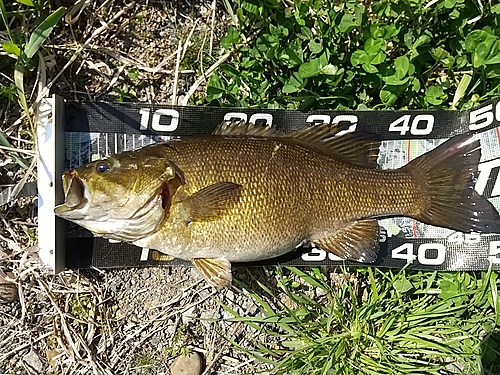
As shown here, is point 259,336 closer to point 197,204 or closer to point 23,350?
point 197,204

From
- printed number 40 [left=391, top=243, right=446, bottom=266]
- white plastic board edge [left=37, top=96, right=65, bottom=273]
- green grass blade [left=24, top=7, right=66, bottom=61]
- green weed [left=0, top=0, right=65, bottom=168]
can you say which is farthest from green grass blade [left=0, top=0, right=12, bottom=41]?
printed number 40 [left=391, top=243, right=446, bottom=266]

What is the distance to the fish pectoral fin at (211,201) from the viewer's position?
7.89 ft

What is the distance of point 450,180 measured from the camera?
8.86 feet

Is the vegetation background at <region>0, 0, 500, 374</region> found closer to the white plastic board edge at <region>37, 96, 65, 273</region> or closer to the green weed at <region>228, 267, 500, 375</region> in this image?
the green weed at <region>228, 267, 500, 375</region>

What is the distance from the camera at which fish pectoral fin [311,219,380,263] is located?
8.84ft

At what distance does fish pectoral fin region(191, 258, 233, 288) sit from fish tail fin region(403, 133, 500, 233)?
42.0 inches

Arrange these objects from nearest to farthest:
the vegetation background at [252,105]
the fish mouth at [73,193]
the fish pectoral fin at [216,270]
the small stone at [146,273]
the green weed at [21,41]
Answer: the fish mouth at [73,193]
the fish pectoral fin at [216,270]
the green weed at [21,41]
the vegetation background at [252,105]
the small stone at [146,273]

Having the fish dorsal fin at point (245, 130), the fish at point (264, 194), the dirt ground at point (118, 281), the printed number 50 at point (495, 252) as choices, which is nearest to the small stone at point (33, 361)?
the dirt ground at point (118, 281)

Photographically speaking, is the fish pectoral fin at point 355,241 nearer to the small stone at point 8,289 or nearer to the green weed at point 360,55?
the green weed at point 360,55

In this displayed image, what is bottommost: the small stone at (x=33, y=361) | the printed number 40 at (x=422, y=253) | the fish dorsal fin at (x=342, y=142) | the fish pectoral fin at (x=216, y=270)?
the small stone at (x=33, y=361)

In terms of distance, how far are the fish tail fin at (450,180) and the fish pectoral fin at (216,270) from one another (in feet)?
3.50

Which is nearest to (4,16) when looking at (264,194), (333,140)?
(264,194)

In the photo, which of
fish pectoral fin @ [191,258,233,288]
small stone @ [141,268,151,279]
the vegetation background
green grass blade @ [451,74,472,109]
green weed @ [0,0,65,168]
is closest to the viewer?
fish pectoral fin @ [191,258,233,288]

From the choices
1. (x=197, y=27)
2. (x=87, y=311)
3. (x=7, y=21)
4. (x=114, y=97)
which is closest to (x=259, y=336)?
(x=87, y=311)
